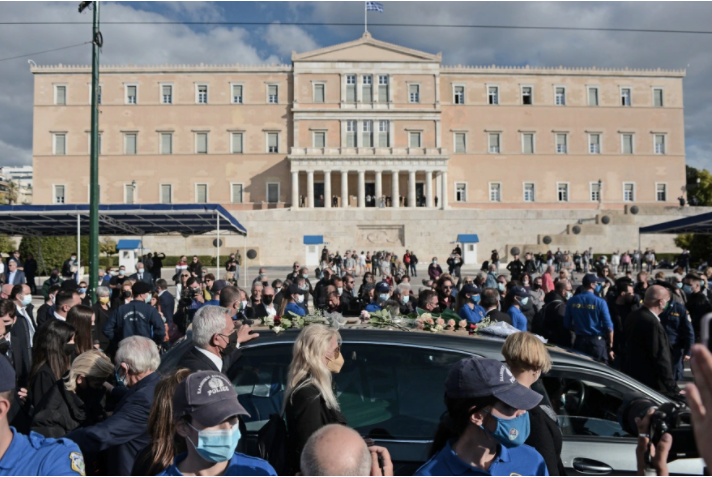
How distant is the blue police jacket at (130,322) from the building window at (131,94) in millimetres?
53313

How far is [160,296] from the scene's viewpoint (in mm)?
9727

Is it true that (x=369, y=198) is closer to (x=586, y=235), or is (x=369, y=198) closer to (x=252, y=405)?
(x=586, y=235)

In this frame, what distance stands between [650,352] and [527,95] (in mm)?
55296

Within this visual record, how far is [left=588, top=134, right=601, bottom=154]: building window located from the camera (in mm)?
57375

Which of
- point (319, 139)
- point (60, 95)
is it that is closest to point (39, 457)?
point (319, 139)

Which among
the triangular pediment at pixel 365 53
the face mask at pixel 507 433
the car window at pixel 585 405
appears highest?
the triangular pediment at pixel 365 53

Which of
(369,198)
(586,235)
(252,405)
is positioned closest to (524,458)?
(252,405)

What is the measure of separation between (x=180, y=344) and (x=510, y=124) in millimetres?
56076

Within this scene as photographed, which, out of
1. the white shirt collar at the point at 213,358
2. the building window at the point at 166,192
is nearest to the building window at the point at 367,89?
the building window at the point at 166,192

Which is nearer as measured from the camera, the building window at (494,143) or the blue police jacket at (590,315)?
the blue police jacket at (590,315)

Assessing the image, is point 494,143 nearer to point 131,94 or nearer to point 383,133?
point 383,133

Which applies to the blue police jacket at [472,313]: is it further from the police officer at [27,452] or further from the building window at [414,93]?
the building window at [414,93]

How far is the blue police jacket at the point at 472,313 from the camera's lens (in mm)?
7082

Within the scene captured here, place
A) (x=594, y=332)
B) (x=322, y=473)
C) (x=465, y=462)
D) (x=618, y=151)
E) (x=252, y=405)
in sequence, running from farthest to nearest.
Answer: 1. (x=618, y=151)
2. (x=594, y=332)
3. (x=252, y=405)
4. (x=465, y=462)
5. (x=322, y=473)
